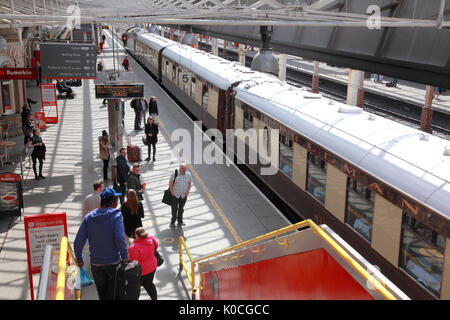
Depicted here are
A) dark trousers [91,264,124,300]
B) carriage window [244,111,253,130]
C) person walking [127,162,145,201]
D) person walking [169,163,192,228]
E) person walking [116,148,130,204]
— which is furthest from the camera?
carriage window [244,111,253,130]

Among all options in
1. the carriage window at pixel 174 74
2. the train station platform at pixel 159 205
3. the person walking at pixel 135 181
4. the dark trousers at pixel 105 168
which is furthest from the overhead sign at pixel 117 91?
the carriage window at pixel 174 74

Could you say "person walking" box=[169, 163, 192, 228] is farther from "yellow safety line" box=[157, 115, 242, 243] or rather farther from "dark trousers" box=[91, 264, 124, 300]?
"dark trousers" box=[91, 264, 124, 300]

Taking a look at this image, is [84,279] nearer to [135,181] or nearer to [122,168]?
[135,181]

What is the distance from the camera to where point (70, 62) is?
15680 millimetres

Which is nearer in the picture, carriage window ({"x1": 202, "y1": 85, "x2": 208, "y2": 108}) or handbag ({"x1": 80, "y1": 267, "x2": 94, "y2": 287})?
handbag ({"x1": 80, "y1": 267, "x2": 94, "y2": 287})

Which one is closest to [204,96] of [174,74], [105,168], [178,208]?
[105,168]

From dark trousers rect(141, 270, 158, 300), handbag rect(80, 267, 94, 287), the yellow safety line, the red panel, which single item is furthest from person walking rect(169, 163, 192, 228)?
the red panel

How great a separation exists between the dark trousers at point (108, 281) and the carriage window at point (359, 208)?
13.0 feet

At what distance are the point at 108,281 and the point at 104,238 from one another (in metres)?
0.57

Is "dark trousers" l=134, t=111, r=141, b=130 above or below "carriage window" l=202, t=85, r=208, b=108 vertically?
below

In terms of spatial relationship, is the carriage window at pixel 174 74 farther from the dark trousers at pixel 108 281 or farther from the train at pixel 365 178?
the dark trousers at pixel 108 281

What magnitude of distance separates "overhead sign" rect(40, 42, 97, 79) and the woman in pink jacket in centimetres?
983

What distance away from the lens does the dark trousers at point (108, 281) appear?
19.4ft

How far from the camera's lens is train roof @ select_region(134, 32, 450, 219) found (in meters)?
6.91
